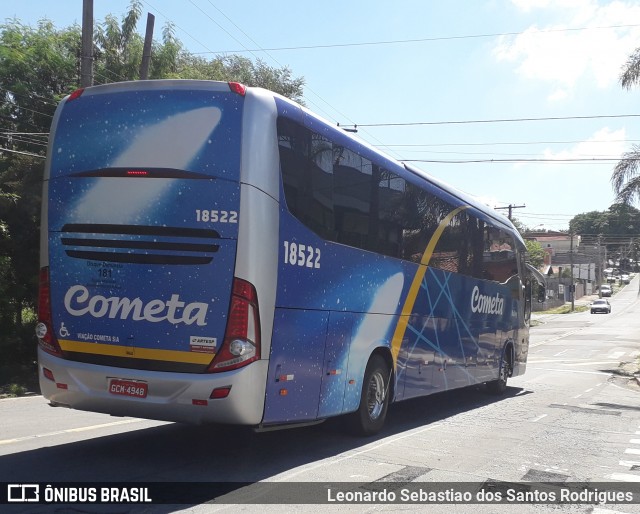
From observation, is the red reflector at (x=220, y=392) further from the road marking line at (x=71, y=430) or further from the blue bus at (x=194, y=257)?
the road marking line at (x=71, y=430)

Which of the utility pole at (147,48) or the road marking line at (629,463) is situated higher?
the utility pole at (147,48)

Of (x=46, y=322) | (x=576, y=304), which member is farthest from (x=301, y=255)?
(x=576, y=304)

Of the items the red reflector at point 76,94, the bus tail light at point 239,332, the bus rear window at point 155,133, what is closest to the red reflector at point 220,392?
the bus tail light at point 239,332

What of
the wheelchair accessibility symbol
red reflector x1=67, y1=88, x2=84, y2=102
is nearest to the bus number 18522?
the wheelchair accessibility symbol

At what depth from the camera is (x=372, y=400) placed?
9.45 m

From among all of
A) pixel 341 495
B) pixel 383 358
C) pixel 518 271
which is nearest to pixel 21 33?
pixel 518 271

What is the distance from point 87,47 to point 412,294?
986cm

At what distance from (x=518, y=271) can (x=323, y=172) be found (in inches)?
405

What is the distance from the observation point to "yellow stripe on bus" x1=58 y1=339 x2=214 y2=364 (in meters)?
6.61

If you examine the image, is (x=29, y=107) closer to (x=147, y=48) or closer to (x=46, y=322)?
(x=147, y=48)

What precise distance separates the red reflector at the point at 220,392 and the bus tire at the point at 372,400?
2.86 meters

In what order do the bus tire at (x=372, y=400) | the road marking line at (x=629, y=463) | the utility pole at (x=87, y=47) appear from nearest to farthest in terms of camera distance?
the road marking line at (x=629, y=463)
the bus tire at (x=372, y=400)
the utility pole at (x=87, y=47)

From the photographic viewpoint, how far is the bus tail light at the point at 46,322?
7172 mm

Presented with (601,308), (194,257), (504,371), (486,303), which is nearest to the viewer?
(194,257)
